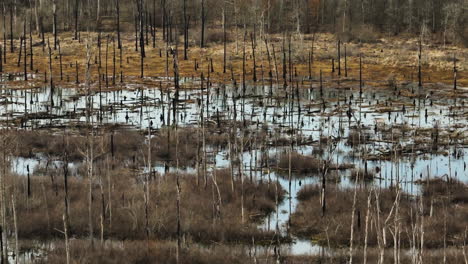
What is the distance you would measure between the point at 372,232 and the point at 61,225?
697cm

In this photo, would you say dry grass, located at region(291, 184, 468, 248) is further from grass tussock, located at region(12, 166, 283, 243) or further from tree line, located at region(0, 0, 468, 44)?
tree line, located at region(0, 0, 468, 44)

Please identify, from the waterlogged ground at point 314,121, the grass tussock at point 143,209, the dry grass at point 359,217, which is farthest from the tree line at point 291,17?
the dry grass at point 359,217

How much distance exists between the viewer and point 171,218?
13.0m

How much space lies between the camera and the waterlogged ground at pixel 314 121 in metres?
17.5

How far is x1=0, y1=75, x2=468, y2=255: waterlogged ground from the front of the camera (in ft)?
57.4

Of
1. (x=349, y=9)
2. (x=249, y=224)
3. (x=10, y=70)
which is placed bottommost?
(x=249, y=224)

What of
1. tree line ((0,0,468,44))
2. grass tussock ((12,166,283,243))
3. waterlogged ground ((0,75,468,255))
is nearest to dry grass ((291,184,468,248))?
waterlogged ground ((0,75,468,255))

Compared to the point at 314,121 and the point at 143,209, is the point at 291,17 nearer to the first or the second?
the point at 314,121

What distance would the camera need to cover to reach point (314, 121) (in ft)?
89.3

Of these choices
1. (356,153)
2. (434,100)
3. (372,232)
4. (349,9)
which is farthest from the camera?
(349,9)

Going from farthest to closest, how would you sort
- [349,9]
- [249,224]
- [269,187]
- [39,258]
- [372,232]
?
[349,9]
[269,187]
[249,224]
[372,232]
[39,258]

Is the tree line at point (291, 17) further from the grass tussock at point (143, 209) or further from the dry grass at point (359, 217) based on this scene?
the dry grass at point (359, 217)

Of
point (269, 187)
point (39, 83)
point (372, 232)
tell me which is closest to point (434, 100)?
point (269, 187)

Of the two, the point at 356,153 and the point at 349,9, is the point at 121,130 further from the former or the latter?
the point at 349,9
